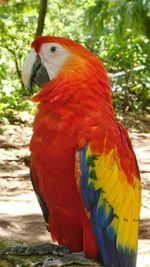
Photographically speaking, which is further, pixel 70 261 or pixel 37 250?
pixel 37 250

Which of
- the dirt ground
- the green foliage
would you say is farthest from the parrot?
the green foliage

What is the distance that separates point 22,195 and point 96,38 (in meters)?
6.04

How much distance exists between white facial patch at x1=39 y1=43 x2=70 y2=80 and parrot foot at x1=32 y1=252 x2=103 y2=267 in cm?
70

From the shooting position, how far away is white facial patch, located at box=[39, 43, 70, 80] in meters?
1.78

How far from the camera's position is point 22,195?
15.6ft

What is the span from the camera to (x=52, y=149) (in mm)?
1670

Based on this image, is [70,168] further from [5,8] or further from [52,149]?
[5,8]

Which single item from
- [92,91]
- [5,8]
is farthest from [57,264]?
[5,8]

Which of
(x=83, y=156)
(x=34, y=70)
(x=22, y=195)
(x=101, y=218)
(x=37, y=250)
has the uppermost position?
(x=34, y=70)

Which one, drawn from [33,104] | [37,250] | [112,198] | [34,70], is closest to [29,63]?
[34,70]

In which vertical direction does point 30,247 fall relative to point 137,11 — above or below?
below

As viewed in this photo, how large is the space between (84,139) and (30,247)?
61cm

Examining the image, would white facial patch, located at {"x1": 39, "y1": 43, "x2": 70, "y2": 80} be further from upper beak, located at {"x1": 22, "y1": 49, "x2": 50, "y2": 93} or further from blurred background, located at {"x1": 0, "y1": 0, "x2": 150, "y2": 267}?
blurred background, located at {"x1": 0, "y1": 0, "x2": 150, "y2": 267}

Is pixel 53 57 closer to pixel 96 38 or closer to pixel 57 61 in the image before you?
pixel 57 61
